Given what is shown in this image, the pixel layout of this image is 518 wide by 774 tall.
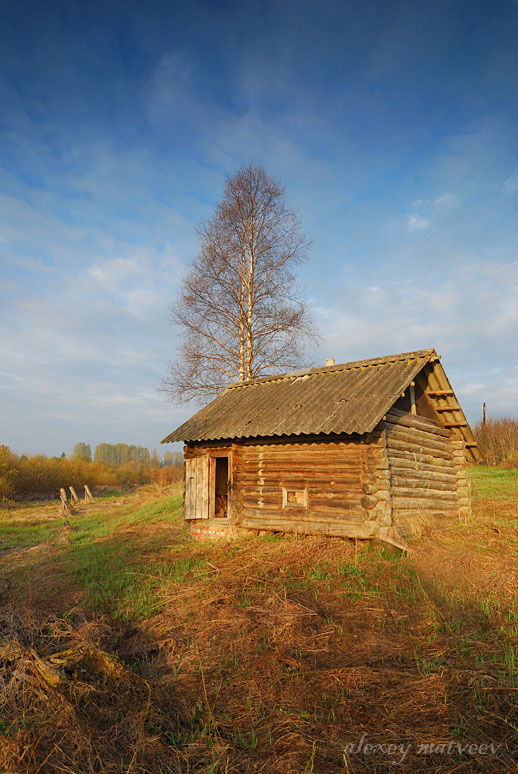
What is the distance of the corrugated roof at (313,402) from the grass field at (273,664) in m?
2.98

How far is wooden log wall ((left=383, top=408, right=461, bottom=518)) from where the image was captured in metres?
11.0

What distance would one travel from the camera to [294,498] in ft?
38.2

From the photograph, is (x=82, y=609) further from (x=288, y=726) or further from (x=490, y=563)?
(x=490, y=563)

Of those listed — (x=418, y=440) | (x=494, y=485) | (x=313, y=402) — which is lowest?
(x=494, y=485)

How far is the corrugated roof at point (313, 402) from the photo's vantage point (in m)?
10.6

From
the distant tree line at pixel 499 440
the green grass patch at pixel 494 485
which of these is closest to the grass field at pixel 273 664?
the green grass patch at pixel 494 485

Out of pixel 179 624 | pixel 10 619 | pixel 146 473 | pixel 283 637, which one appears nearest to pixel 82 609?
pixel 10 619

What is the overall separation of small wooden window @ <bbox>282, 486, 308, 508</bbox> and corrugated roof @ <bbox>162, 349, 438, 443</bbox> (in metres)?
1.65

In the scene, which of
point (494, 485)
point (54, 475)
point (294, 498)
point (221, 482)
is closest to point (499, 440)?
point (494, 485)

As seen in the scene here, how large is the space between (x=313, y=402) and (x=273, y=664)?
776 cm

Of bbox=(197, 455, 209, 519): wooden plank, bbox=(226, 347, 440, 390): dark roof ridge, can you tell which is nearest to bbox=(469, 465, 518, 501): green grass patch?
bbox=(226, 347, 440, 390): dark roof ridge

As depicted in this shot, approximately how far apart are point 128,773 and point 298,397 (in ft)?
33.8

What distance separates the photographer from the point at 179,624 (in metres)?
6.71

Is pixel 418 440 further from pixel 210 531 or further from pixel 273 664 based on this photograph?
pixel 273 664
